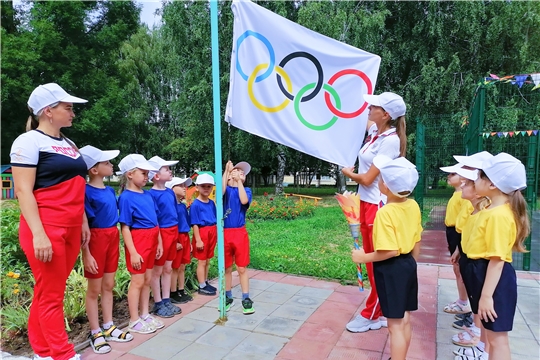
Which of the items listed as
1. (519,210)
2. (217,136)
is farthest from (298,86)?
(519,210)

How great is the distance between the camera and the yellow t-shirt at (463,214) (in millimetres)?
3439

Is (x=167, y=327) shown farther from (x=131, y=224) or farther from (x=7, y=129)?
(x=7, y=129)

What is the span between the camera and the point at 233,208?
397cm

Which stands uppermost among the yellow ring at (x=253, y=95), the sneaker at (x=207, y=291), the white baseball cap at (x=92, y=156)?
the yellow ring at (x=253, y=95)

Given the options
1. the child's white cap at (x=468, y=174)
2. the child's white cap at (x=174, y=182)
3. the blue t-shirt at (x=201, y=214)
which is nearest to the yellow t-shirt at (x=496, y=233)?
the child's white cap at (x=468, y=174)

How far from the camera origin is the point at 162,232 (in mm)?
3809

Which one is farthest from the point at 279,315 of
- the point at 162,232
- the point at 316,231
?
the point at 316,231

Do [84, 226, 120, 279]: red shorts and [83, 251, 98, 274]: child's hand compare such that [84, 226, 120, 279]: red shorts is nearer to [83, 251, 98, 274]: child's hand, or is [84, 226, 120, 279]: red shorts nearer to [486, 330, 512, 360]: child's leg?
[83, 251, 98, 274]: child's hand

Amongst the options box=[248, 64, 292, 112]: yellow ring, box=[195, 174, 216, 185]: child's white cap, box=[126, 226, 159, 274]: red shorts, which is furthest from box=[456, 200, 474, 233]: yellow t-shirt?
box=[126, 226, 159, 274]: red shorts

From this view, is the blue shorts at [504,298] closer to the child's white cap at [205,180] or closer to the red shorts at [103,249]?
the child's white cap at [205,180]

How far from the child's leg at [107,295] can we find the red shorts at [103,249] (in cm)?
7

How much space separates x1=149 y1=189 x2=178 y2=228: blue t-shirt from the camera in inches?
150

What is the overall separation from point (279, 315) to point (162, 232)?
1444 mm

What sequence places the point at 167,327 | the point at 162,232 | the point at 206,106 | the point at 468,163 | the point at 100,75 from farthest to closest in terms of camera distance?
the point at 100,75
the point at 206,106
the point at 162,232
the point at 167,327
the point at 468,163
